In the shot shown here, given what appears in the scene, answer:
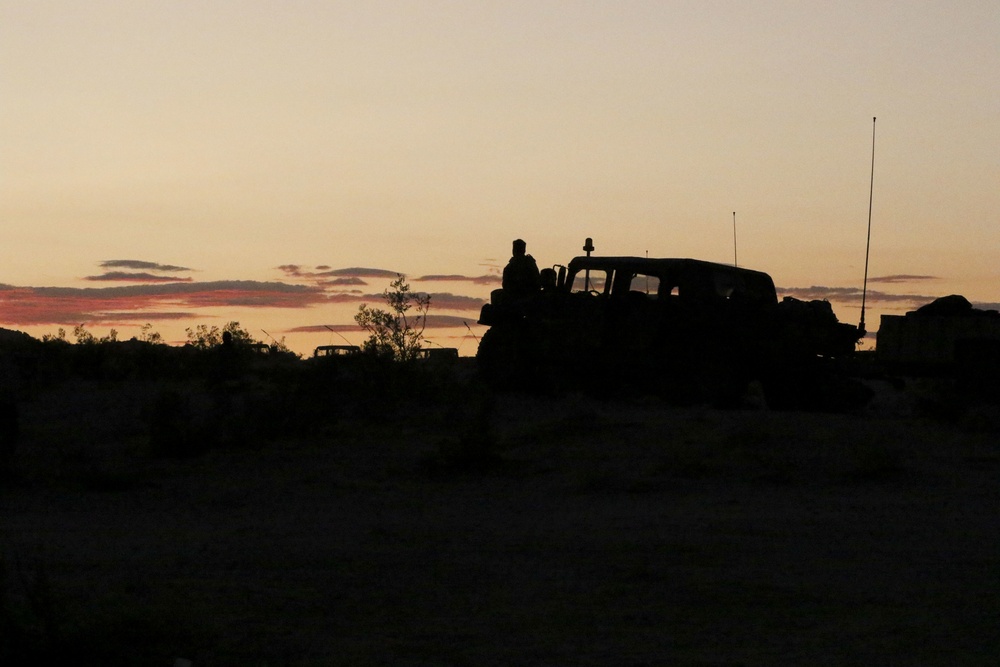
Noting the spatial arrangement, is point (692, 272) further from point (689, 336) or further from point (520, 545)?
point (520, 545)

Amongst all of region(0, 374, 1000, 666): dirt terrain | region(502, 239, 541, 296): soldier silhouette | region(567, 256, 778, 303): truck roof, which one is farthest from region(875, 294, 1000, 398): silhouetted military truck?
region(502, 239, 541, 296): soldier silhouette

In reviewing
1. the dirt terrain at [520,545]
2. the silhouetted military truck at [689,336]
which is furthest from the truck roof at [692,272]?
the dirt terrain at [520,545]

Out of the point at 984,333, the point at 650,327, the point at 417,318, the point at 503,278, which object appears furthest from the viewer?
the point at 417,318

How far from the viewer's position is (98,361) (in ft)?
78.2

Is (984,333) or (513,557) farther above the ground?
(984,333)

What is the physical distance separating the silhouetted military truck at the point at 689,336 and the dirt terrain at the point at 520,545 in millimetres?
2450

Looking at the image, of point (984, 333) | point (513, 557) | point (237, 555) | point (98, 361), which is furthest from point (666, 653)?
point (98, 361)

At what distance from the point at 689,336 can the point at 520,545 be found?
29.8ft

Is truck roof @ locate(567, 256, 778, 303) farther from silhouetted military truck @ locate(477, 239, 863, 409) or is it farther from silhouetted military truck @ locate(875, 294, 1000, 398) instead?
silhouetted military truck @ locate(875, 294, 1000, 398)

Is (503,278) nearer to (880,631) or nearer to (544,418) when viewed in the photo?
(544,418)

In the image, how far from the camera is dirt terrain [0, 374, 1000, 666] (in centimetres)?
480

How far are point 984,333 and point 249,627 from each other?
1115cm

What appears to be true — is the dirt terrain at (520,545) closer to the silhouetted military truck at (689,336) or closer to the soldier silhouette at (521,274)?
the silhouetted military truck at (689,336)

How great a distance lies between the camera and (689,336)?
15648mm
